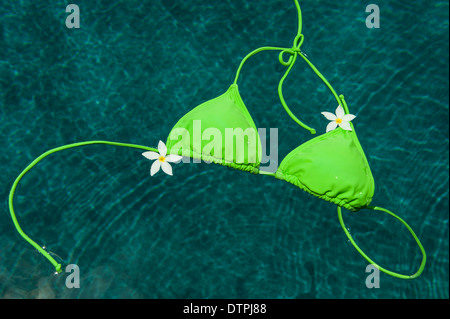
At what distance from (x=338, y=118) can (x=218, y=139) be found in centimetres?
170

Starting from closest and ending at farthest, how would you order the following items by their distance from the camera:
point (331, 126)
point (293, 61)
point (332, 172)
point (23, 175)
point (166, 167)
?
1. point (332, 172)
2. point (166, 167)
3. point (23, 175)
4. point (331, 126)
5. point (293, 61)

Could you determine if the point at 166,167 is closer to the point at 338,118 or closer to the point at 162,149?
→ the point at 162,149

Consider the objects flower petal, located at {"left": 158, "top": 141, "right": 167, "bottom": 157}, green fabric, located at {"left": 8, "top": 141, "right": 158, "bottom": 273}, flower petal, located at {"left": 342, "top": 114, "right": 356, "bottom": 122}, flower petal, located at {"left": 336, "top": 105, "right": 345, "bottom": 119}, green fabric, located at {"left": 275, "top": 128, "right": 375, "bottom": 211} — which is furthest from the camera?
flower petal, located at {"left": 336, "top": 105, "right": 345, "bottom": 119}

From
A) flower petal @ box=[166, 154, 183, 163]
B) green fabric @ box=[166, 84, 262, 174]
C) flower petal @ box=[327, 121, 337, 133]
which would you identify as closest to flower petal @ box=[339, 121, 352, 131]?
flower petal @ box=[327, 121, 337, 133]

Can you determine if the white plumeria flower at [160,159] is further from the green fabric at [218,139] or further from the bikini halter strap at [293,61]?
the bikini halter strap at [293,61]

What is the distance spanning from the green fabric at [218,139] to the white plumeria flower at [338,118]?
1.15m

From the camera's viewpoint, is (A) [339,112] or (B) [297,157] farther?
(A) [339,112]

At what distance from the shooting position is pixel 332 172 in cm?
454

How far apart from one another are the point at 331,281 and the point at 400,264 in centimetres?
85

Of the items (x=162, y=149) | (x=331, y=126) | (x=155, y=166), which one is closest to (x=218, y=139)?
(x=162, y=149)

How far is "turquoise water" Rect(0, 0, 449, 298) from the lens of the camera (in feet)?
16.8

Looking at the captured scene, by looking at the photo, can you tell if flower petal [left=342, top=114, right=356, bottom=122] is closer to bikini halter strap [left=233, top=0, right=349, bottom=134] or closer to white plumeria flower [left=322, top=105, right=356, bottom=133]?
white plumeria flower [left=322, top=105, right=356, bottom=133]

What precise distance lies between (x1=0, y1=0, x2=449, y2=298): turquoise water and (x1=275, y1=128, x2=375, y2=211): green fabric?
63cm

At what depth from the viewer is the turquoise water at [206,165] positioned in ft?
16.8
